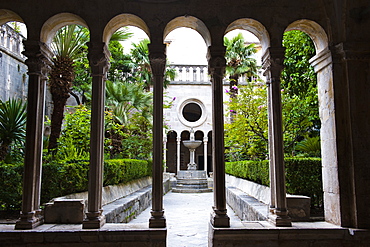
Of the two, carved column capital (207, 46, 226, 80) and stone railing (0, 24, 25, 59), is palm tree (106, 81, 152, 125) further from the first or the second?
carved column capital (207, 46, 226, 80)

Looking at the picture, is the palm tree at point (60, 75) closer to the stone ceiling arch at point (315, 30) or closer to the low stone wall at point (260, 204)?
the low stone wall at point (260, 204)

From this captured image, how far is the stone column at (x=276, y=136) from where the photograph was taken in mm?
3813

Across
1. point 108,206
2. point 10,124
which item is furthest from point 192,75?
point 108,206

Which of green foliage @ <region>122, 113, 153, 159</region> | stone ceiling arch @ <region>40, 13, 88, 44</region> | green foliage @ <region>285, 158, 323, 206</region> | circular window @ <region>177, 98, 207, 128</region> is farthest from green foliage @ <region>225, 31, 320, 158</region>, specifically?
circular window @ <region>177, 98, 207, 128</region>

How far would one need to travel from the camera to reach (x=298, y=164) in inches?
191

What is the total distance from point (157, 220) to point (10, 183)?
99.9 inches

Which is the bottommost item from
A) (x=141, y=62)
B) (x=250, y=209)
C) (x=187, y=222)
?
(x=187, y=222)

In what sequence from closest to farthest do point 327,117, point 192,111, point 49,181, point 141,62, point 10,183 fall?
point 327,117 < point 10,183 < point 49,181 < point 141,62 < point 192,111

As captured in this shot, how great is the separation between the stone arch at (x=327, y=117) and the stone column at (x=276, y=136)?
594mm

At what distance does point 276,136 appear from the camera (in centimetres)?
394

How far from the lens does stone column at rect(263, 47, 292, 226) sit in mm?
3813

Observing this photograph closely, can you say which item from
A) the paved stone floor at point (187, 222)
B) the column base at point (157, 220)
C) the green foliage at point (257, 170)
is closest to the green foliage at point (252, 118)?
the green foliage at point (257, 170)

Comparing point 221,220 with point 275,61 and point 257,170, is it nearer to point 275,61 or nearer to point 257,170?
point 275,61

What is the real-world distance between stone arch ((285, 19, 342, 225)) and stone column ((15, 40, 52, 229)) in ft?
11.6
